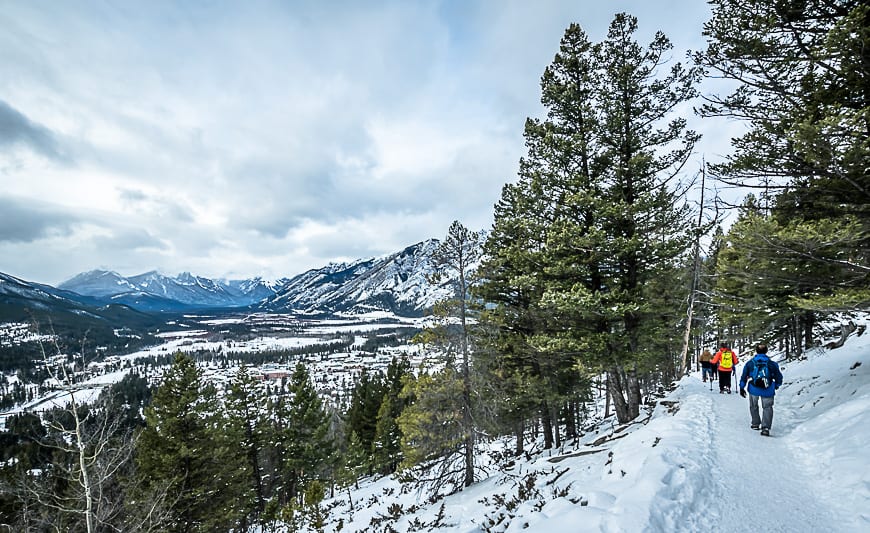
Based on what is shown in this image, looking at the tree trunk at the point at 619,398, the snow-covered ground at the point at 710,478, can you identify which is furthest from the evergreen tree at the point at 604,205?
the snow-covered ground at the point at 710,478

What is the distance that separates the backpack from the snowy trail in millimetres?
1159

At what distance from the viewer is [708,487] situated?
20.1 ft

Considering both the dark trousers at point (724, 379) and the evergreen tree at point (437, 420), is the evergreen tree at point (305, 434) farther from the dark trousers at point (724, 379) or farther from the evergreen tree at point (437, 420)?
the dark trousers at point (724, 379)

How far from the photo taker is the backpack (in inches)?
343

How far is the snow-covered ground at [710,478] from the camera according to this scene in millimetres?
5270

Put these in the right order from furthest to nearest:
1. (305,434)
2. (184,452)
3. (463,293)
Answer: (305,434) → (184,452) → (463,293)

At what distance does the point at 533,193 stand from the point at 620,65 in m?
4.61

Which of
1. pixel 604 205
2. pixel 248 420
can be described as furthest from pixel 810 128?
pixel 248 420

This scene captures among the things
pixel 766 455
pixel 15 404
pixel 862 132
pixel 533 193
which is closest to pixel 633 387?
pixel 766 455

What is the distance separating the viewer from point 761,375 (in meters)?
8.80

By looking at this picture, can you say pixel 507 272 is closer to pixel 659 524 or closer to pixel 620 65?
pixel 620 65

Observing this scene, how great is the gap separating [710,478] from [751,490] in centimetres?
53

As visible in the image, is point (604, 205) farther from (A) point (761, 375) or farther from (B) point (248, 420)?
(B) point (248, 420)

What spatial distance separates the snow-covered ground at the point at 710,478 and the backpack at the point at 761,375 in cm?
116
